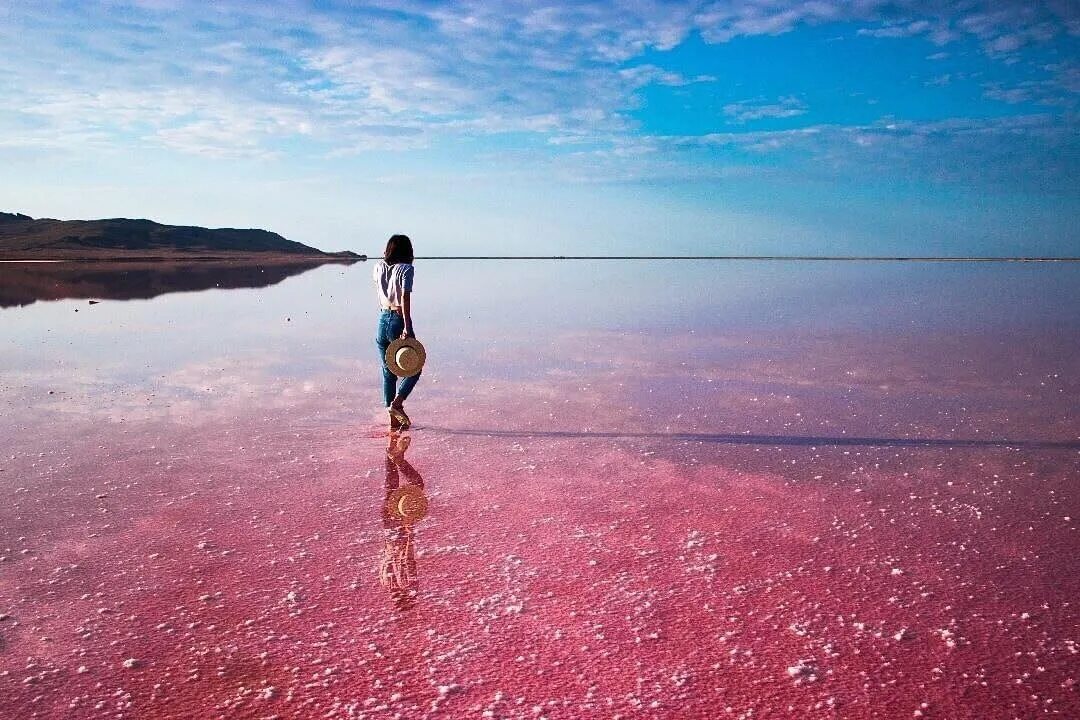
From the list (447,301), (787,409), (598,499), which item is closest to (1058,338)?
(787,409)

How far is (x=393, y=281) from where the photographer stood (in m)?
7.91

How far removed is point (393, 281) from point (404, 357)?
2.56 ft

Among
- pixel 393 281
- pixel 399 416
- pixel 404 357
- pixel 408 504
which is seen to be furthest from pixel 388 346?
pixel 408 504

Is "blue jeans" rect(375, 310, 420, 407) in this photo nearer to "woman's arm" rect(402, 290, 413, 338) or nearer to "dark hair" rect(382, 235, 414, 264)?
"woman's arm" rect(402, 290, 413, 338)

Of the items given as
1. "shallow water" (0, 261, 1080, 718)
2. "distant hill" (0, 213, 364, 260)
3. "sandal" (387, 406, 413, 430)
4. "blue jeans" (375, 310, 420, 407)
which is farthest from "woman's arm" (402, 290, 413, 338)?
"distant hill" (0, 213, 364, 260)

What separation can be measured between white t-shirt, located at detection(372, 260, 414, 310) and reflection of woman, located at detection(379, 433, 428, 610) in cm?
159

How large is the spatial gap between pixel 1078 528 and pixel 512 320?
1477 cm

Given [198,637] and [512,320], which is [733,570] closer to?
[198,637]

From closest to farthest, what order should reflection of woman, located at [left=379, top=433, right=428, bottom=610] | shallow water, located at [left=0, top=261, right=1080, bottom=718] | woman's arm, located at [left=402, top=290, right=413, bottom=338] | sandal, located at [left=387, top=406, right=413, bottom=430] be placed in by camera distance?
1. shallow water, located at [left=0, top=261, right=1080, bottom=718]
2. reflection of woman, located at [left=379, top=433, right=428, bottom=610]
3. sandal, located at [left=387, top=406, right=413, bottom=430]
4. woman's arm, located at [left=402, top=290, right=413, bottom=338]

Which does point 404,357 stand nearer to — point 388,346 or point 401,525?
point 388,346

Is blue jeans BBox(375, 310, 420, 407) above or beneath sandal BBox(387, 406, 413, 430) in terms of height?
above

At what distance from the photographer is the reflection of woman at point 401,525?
13.9ft

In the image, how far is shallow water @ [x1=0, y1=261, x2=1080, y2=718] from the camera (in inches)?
131

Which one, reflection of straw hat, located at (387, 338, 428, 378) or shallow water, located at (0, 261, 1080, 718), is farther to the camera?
reflection of straw hat, located at (387, 338, 428, 378)
